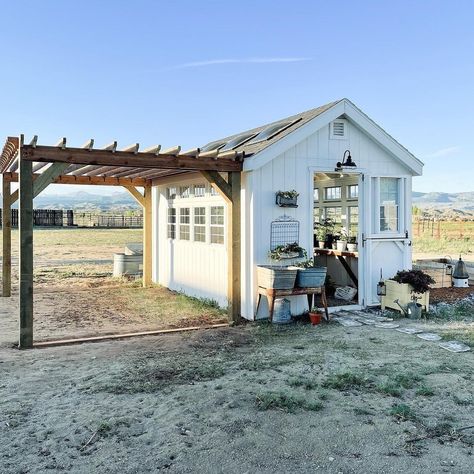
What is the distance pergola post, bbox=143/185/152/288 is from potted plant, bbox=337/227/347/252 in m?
5.14

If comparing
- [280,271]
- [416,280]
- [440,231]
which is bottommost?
[416,280]

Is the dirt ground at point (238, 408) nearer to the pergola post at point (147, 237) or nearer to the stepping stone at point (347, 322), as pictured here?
the stepping stone at point (347, 322)

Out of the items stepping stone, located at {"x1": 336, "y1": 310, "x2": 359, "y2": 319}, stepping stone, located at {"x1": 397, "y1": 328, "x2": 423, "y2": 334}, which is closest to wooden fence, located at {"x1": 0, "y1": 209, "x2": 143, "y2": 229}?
stepping stone, located at {"x1": 336, "y1": 310, "x2": 359, "y2": 319}

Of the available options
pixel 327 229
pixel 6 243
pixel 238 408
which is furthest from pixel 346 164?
pixel 6 243

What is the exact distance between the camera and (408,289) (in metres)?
8.01

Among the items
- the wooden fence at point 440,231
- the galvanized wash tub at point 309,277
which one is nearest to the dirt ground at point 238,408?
the galvanized wash tub at point 309,277

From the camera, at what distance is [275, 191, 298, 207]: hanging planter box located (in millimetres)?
7508

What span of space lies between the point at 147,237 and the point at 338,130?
20.4 ft

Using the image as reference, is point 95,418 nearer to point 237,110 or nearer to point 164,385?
point 164,385

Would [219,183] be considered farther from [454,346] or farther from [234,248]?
[454,346]

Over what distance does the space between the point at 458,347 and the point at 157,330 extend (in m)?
4.18

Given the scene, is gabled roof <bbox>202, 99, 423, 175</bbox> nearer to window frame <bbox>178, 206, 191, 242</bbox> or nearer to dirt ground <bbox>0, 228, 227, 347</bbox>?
window frame <bbox>178, 206, 191, 242</bbox>

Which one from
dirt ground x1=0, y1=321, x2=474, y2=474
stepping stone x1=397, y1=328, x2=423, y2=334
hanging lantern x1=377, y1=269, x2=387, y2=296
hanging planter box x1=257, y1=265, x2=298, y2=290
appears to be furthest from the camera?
hanging lantern x1=377, y1=269, x2=387, y2=296

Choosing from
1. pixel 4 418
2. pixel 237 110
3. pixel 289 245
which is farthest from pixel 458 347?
Answer: pixel 237 110
